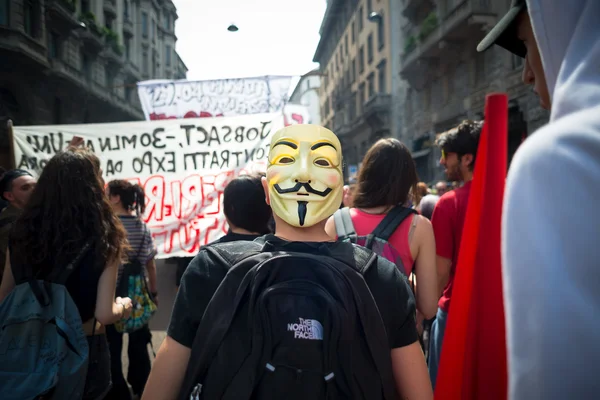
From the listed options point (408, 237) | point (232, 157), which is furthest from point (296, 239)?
point (232, 157)

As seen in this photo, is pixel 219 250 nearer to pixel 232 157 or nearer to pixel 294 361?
pixel 294 361

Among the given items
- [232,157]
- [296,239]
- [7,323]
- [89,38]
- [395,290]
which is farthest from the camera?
[89,38]

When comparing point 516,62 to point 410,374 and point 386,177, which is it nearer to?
point 386,177

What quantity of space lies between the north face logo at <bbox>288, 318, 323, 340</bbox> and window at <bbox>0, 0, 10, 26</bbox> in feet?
39.8

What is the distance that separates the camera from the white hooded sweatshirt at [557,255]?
509 millimetres

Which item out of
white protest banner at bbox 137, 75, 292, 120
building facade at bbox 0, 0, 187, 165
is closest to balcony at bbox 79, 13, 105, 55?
building facade at bbox 0, 0, 187, 165

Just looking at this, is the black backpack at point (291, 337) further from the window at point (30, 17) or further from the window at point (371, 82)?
the window at point (371, 82)

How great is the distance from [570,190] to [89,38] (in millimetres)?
24681

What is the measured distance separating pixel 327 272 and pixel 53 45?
21.5m

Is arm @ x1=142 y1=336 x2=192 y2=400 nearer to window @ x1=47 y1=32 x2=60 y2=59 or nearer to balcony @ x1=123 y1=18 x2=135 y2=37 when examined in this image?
window @ x1=47 y1=32 x2=60 y2=59

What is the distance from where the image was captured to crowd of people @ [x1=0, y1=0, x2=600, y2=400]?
0.53m

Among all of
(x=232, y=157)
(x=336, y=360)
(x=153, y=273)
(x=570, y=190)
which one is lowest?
(x=153, y=273)

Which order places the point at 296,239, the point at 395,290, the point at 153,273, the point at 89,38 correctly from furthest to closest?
the point at 89,38 → the point at 153,273 → the point at 296,239 → the point at 395,290

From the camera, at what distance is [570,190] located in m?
0.53
